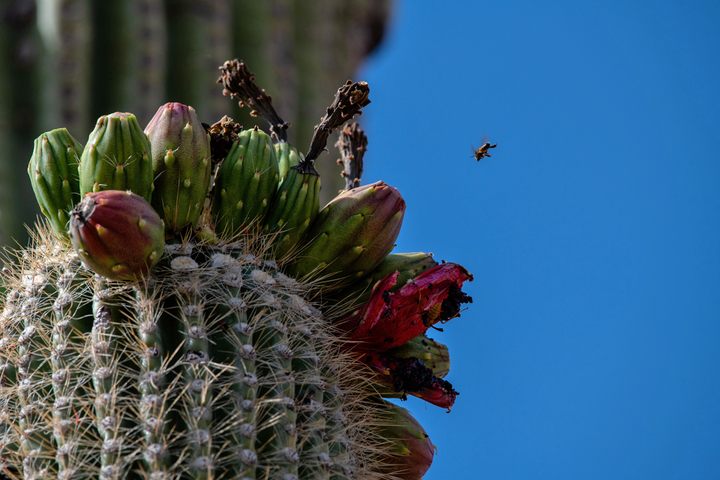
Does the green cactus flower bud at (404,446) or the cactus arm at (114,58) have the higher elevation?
the cactus arm at (114,58)

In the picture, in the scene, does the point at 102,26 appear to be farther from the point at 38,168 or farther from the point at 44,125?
the point at 38,168

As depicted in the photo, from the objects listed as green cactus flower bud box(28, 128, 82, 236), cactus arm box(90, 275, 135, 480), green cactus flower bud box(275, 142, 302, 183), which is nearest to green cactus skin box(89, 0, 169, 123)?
green cactus flower bud box(275, 142, 302, 183)

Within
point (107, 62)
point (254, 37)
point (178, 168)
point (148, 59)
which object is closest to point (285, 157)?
point (178, 168)

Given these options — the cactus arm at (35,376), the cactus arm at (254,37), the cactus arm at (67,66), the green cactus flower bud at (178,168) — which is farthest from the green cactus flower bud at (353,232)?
the cactus arm at (254,37)

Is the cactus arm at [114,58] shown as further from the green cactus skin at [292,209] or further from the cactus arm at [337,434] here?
the cactus arm at [337,434]

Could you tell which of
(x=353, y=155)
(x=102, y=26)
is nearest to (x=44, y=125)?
(x=102, y=26)

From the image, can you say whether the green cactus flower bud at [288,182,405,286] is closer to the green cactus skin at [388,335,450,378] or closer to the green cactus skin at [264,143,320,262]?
the green cactus skin at [264,143,320,262]
